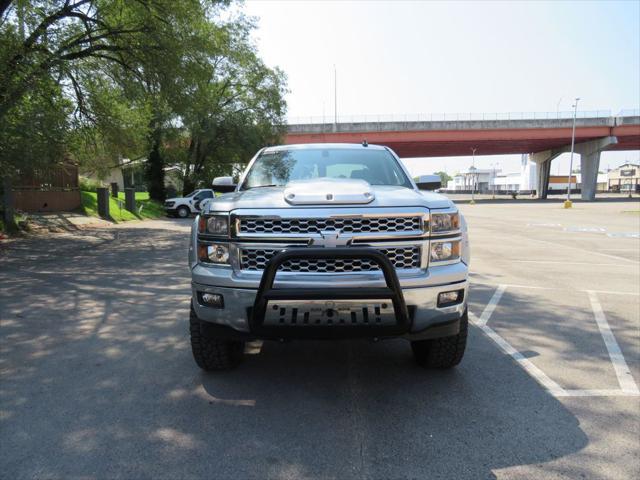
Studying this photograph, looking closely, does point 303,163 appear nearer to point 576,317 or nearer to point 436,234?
point 436,234

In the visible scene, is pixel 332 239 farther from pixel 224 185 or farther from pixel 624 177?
pixel 624 177

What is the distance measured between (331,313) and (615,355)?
10.2ft

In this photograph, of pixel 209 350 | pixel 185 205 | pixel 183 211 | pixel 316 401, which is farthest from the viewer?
pixel 183 211

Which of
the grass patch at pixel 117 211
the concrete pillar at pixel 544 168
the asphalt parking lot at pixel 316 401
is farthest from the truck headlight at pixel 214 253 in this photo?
the concrete pillar at pixel 544 168

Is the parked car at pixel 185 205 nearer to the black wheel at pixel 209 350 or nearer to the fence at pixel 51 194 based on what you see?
the fence at pixel 51 194

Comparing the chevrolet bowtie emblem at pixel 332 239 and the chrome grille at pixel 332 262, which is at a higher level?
the chevrolet bowtie emblem at pixel 332 239

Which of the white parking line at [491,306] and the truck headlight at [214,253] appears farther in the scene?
the white parking line at [491,306]

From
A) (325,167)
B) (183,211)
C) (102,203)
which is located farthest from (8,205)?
(325,167)

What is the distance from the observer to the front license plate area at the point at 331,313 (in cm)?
302

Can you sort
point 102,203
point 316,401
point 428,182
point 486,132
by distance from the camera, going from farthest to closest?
point 486,132
point 102,203
point 428,182
point 316,401

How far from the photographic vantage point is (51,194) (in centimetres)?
2064

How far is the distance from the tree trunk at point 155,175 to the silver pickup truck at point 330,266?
1222 inches

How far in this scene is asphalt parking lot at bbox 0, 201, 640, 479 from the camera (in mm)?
2662

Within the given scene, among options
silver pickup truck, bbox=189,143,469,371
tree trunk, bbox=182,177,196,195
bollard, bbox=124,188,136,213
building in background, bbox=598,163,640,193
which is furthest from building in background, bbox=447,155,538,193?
silver pickup truck, bbox=189,143,469,371
